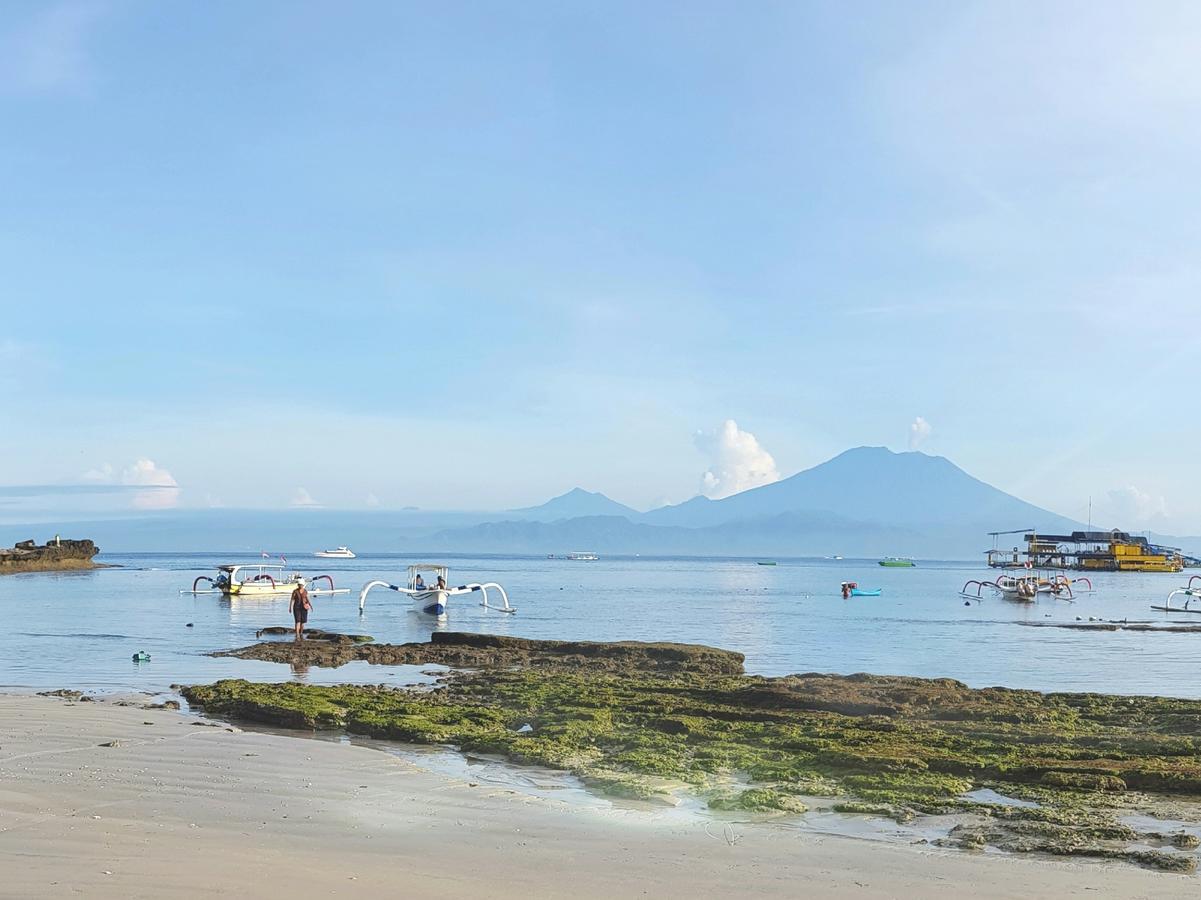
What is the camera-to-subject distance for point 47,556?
128000 millimetres

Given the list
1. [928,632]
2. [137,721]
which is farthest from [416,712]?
[928,632]

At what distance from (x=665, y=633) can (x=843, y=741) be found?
1337 inches

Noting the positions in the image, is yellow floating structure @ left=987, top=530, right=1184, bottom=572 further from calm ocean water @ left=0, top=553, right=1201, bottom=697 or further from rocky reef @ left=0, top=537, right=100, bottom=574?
rocky reef @ left=0, top=537, right=100, bottom=574

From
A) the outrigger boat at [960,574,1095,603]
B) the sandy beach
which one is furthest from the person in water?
the outrigger boat at [960,574,1095,603]

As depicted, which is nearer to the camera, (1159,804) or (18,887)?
(18,887)

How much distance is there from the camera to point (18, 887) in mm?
7746

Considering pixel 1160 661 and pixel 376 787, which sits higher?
pixel 376 787

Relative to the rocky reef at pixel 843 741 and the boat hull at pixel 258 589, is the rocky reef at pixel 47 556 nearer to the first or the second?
the boat hull at pixel 258 589

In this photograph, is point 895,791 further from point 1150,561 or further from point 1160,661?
point 1150,561

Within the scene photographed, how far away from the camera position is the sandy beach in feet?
27.4

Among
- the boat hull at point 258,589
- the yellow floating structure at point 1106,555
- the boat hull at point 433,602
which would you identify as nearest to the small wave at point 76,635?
the boat hull at point 433,602

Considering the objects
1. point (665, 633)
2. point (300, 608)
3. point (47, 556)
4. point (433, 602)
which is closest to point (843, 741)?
point (300, 608)

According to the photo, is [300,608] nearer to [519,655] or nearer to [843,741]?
[519,655]

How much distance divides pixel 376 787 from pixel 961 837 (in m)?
6.65
